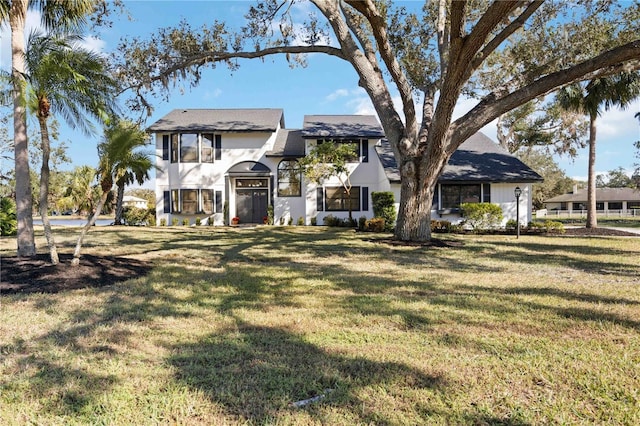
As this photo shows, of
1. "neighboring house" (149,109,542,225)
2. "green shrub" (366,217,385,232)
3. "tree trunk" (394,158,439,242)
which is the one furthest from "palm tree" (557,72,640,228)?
"tree trunk" (394,158,439,242)

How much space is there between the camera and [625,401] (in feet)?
8.04

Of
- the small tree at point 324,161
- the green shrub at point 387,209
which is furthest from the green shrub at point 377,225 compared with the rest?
the small tree at point 324,161

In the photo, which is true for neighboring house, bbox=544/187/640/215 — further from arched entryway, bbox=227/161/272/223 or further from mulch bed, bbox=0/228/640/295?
mulch bed, bbox=0/228/640/295

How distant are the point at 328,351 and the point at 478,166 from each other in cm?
1822

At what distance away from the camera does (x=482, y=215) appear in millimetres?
17125

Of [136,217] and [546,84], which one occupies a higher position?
[546,84]

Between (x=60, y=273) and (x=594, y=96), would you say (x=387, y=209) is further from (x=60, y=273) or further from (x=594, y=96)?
(x=60, y=273)

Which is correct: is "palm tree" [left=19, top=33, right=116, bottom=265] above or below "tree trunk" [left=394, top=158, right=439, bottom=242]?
above

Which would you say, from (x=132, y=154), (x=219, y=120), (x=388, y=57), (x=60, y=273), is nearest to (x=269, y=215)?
(x=219, y=120)

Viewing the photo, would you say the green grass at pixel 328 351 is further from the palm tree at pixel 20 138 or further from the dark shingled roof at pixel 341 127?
the dark shingled roof at pixel 341 127

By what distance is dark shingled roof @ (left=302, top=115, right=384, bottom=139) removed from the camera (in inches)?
800

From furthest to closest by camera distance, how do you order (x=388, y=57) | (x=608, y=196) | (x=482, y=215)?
(x=608, y=196) → (x=482, y=215) → (x=388, y=57)

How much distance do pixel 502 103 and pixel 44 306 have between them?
10749mm

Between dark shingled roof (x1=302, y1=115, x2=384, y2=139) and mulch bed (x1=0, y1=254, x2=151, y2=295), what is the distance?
14.5 metres
